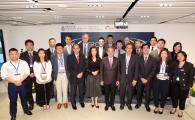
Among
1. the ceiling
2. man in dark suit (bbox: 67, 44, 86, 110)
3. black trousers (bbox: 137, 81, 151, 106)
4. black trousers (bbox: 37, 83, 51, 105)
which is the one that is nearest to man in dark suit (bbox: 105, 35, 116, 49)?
the ceiling

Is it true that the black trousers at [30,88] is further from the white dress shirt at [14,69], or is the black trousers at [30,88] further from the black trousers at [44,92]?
the white dress shirt at [14,69]

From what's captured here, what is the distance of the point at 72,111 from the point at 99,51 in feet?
5.43

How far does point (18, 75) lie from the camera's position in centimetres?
403

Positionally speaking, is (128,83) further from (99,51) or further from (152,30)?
(152,30)

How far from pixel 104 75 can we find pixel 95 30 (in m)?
5.42

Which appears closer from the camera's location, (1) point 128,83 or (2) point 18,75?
(2) point 18,75

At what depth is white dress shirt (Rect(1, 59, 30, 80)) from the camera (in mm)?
3943

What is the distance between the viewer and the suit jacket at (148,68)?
4379 mm

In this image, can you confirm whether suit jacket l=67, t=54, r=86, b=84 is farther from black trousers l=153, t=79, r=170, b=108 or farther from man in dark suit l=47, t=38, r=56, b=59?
black trousers l=153, t=79, r=170, b=108

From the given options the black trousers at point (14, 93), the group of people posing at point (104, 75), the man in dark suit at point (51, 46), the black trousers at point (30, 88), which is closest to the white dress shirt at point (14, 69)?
the group of people posing at point (104, 75)

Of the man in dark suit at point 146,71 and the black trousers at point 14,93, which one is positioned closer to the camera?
the black trousers at point 14,93

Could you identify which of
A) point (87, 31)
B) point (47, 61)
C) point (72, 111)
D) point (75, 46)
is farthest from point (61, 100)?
point (87, 31)

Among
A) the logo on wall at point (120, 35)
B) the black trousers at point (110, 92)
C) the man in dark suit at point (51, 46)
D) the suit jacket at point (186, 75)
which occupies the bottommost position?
the black trousers at point (110, 92)

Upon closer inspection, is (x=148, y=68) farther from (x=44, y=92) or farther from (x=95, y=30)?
(x=95, y=30)
